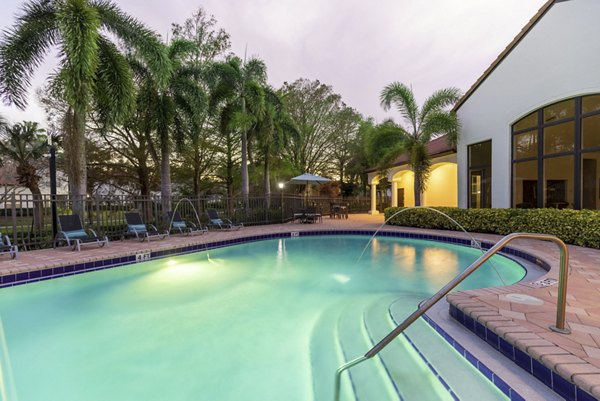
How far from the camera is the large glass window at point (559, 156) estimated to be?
25.8ft

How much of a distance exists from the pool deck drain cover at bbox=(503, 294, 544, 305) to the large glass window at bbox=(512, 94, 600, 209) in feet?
23.0

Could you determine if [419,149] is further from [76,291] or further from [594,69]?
[76,291]

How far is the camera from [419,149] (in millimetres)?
11797

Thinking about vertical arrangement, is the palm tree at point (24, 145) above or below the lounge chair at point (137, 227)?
above

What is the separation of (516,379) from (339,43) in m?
19.7

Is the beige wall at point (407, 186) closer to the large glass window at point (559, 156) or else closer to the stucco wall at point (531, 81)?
the stucco wall at point (531, 81)

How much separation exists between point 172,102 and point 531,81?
12943 mm

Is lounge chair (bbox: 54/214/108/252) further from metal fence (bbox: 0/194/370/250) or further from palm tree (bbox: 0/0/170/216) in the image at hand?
palm tree (bbox: 0/0/170/216)

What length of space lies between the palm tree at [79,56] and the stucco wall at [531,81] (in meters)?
11.6

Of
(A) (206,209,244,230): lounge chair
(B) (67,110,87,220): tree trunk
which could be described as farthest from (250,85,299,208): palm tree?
(B) (67,110,87,220): tree trunk

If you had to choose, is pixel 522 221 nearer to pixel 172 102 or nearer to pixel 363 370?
pixel 363 370

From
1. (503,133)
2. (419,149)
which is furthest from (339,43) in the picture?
(503,133)

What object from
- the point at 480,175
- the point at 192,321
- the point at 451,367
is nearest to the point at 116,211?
the point at 192,321

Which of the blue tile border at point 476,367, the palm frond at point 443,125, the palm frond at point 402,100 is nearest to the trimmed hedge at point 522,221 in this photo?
the palm frond at point 443,125
